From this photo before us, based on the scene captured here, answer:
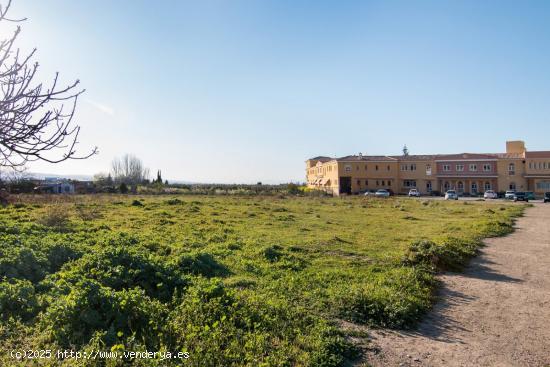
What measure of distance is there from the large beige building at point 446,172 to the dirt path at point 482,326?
52646 millimetres

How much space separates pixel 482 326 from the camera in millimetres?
6344

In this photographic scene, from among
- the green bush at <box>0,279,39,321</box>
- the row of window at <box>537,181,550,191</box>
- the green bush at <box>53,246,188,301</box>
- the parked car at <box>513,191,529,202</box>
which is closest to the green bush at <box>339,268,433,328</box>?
the green bush at <box>53,246,188,301</box>

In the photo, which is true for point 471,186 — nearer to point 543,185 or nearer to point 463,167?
point 463,167

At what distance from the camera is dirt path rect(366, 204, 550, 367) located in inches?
→ 204

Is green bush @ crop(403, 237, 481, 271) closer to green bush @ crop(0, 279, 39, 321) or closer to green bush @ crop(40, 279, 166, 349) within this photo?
green bush @ crop(40, 279, 166, 349)

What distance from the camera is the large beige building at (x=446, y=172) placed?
58653 millimetres

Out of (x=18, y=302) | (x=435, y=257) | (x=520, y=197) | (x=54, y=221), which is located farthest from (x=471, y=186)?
(x=18, y=302)

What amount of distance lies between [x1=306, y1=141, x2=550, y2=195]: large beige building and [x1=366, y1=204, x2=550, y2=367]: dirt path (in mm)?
52646

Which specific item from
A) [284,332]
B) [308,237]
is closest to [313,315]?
[284,332]

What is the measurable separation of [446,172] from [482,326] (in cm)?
6355

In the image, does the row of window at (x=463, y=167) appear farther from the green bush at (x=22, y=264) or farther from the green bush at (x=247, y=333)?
the green bush at (x=247, y=333)

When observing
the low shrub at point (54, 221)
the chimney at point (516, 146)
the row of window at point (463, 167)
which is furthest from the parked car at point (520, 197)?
the low shrub at point (54, 221)

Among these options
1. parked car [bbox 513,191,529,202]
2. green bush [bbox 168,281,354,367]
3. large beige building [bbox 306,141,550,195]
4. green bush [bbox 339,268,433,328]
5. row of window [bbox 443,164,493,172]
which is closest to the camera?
green bush [bbox 168,281,354,367]

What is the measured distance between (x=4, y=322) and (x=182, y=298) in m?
2.45
